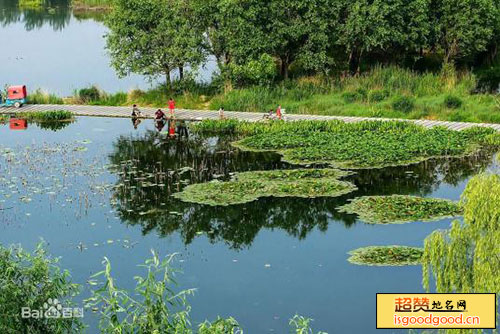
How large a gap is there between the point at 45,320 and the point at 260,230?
14681 millimetres

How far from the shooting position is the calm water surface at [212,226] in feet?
78.1

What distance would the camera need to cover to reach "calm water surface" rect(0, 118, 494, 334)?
23797 mm

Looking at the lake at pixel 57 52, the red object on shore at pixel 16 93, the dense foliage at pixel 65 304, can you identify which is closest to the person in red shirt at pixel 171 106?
the lake at pixel 57 52

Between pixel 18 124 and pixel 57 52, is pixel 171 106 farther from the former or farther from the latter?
pixel 57 52

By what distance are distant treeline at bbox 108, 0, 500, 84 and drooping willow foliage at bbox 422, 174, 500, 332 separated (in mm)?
31984

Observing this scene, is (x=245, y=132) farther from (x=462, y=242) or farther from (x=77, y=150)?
(x=462, y=242)

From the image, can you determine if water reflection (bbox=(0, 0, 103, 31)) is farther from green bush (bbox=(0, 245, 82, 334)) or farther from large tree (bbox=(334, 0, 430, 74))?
green bush (bbox=(0, 245, 82, 334))

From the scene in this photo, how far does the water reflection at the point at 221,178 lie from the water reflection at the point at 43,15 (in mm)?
54723

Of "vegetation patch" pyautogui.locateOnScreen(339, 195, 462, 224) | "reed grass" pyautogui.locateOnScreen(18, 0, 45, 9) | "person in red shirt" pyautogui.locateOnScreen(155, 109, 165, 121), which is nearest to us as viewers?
"vegetation patch" pyautogui.locateOnScreen(339, 195, 462, 224)

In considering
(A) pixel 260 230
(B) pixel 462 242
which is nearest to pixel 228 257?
(A) pixel 260 230

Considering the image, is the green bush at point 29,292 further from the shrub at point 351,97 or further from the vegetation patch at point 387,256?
the shrub at point 351,97

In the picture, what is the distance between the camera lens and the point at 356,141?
132 feet

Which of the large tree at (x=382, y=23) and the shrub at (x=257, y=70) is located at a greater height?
the large tree at (x=382, y=23)

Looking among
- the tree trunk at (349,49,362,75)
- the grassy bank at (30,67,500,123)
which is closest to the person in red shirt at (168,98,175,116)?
the grassy bank at (30,67,500,123)
